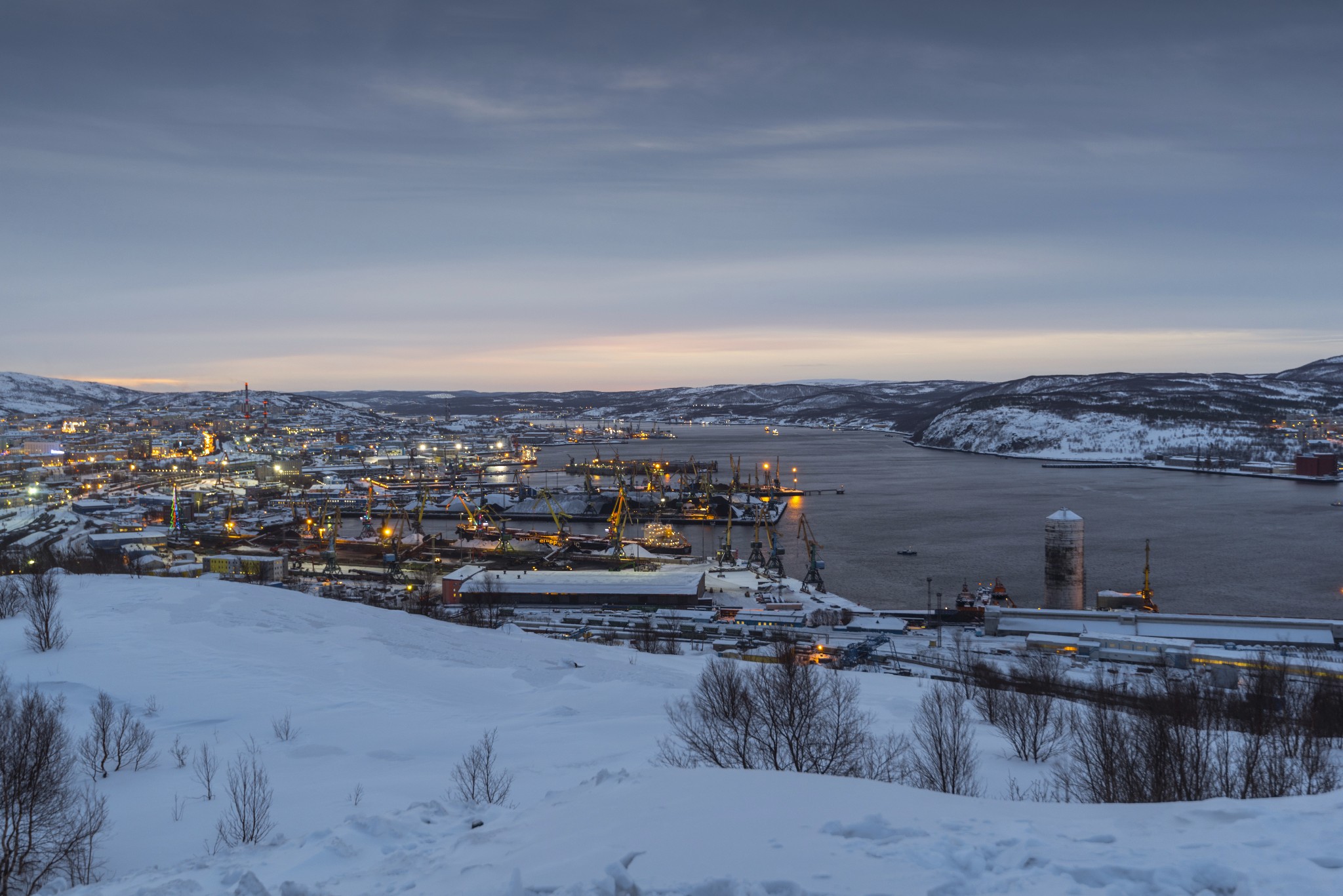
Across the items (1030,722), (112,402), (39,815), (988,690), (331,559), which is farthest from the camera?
(112,402)

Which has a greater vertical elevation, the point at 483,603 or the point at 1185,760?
the point at 1185,760

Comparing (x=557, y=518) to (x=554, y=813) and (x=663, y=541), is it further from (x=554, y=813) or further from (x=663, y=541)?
(x=554, y=813)

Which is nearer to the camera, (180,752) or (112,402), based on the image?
(180,752)

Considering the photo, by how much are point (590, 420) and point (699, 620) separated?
7794cm

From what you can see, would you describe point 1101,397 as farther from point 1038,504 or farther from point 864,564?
point 864,564

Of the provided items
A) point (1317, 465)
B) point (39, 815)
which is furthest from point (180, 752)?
point (1317, 465)

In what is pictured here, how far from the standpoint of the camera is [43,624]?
5.34m

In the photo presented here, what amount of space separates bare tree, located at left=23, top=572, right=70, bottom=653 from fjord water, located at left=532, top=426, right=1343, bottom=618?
10.2 m

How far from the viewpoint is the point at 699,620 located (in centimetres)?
1097

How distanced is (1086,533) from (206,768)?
19.0m

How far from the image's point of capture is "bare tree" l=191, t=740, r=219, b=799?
327 cm

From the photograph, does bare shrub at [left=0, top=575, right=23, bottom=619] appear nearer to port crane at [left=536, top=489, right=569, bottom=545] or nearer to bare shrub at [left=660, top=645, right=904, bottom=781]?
bare shrub at [left=660, top=645, right=904, bottom=781]

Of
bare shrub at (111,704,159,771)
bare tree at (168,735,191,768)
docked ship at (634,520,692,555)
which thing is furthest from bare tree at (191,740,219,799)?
docked ship at (634,520,692,555)

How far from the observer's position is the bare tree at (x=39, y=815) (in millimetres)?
2473
